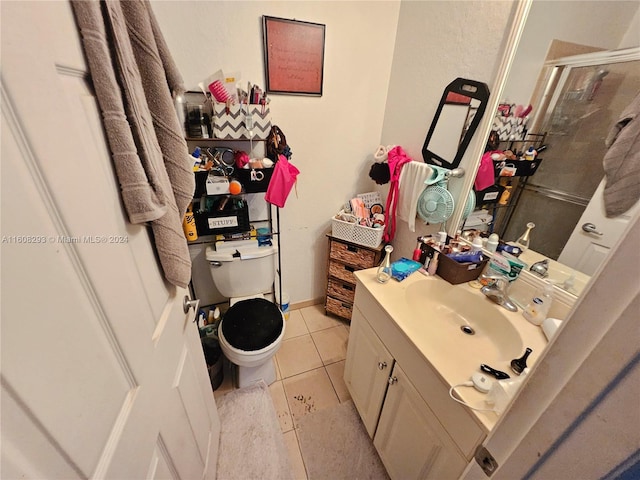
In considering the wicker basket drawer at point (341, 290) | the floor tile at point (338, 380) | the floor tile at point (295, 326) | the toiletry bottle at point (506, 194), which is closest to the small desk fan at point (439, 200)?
the toiletry bottle at point (506, 194)

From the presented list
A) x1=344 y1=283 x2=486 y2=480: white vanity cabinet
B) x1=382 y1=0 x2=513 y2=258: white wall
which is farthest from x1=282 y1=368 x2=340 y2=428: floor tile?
x1=382 y1=0 x2=513 y2=258: white wall

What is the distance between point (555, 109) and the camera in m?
0.87

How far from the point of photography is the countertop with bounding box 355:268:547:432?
0.74 metres

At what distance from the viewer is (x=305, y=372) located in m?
1.61

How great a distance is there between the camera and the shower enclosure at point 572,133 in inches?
28.7

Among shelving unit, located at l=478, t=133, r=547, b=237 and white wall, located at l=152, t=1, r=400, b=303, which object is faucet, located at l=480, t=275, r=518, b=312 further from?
white wall, located at l=152, t=1, r=400, b=303

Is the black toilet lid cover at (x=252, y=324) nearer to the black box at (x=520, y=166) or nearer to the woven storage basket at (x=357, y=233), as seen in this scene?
the woven storage basket at (x=357, y=233)

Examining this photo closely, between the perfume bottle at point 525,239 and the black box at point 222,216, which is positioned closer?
the perfume bottle at point 525,239

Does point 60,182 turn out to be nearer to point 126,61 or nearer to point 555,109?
point 126,61

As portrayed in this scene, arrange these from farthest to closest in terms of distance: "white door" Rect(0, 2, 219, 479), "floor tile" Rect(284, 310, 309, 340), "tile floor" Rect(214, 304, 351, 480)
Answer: "floor tile" Rect(284, 310, 309, 340) → "tile floor" Rect(214, 304, 351, 480) → "white door" Rect(0, 2, 219, 479)

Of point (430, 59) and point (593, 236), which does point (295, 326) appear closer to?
point (593, 236)

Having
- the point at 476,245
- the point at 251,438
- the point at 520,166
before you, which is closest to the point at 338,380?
the point at 251,438

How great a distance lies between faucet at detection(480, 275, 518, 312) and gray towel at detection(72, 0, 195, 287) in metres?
1.15

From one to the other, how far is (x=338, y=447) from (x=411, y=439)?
53 cm
